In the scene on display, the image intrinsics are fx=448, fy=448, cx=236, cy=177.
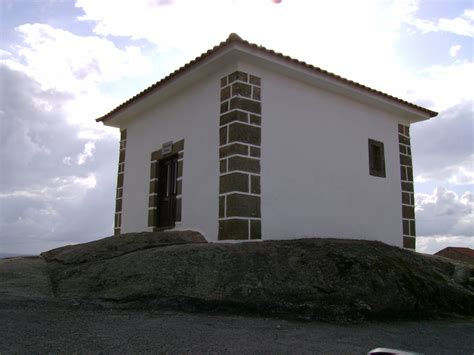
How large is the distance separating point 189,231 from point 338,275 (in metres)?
2.82

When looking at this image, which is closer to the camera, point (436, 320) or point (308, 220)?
point (436, 320)

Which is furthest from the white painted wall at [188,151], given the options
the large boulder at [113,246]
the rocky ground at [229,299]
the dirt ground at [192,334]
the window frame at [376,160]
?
the window frame at [376,160]

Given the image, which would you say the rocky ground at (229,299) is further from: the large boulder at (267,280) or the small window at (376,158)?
the small window at (376,158)

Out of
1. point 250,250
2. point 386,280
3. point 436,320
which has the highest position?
point 250,250

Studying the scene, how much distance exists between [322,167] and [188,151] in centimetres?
245

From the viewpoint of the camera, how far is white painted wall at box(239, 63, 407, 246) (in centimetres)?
739

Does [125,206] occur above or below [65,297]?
above

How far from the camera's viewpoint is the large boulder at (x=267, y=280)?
4852mm

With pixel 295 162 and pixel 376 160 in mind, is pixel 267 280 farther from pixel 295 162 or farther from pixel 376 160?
pixel 376 160

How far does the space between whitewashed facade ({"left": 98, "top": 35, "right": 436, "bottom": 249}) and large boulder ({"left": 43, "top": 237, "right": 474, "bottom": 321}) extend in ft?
4.18

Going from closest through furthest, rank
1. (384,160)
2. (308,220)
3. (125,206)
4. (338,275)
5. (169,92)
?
(338,275) < (308,220) < (169,92) < (384,160) < (125,206)

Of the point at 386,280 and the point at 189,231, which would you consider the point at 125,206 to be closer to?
the point at 189,231

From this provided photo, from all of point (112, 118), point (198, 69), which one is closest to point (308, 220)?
point (198, 69)

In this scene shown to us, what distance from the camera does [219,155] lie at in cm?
727
